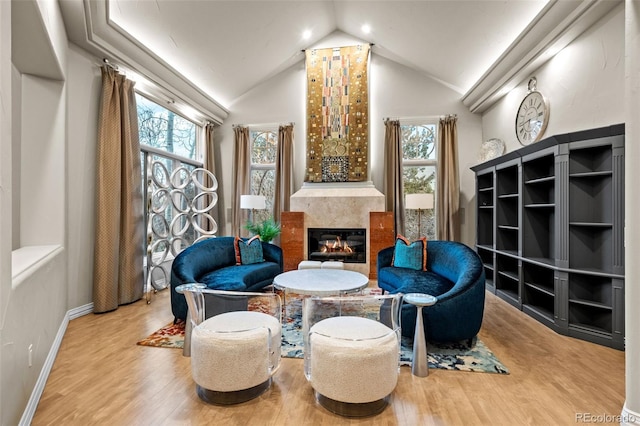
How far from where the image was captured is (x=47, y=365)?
2125mm

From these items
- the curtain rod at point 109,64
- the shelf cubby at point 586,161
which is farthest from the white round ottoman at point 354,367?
the curtain rod at point 109,64

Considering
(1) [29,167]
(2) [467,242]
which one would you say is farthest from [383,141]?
(1) [29,167]

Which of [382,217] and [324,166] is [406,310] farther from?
[324,166]

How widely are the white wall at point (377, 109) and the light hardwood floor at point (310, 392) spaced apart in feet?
10.8

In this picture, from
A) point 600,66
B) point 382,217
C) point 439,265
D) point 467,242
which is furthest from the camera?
point 467,242

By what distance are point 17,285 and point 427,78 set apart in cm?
590

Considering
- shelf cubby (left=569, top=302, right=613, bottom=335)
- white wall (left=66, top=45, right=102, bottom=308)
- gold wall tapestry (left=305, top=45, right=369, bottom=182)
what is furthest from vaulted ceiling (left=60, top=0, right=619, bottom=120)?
shelf cubby (left=569, top=302, right=613, bottom=335)

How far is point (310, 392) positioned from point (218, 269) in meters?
2.24

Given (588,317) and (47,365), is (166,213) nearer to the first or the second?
(47,365)

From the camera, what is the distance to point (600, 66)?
289 cm

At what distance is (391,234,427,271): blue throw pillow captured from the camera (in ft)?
12.2

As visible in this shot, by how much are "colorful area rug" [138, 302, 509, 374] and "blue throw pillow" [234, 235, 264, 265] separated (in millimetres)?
1223

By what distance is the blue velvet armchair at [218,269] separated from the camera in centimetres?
291

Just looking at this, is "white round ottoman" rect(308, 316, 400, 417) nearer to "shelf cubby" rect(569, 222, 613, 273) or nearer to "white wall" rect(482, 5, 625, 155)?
"shelf cubby" rect(569, 222, 613, 273)
